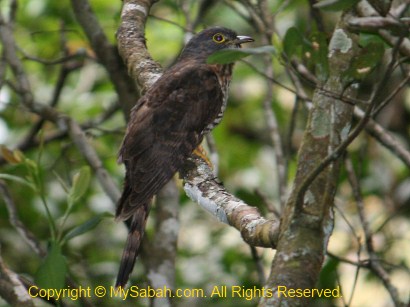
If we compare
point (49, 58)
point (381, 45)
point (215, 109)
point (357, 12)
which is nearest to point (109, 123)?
point (49, 58)

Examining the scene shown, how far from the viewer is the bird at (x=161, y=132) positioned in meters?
3.56

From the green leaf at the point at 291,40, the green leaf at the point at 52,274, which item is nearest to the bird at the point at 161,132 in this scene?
the green leaf at the point at 52,274

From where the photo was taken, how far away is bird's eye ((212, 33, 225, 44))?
4641mm

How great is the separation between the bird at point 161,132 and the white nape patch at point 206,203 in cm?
43

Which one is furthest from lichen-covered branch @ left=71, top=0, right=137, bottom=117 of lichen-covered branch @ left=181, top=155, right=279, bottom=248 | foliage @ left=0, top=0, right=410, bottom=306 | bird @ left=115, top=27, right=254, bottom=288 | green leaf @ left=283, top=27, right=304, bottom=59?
green leaf @ left=283, top=27, right=304, bottom=59

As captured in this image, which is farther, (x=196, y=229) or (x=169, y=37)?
(x=196, y=229)

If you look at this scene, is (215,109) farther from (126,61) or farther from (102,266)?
(102,266)

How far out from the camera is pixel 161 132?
152 inches

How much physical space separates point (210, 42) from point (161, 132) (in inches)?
36.4

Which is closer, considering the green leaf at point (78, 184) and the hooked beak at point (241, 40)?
the green leaf at point (78, 184)

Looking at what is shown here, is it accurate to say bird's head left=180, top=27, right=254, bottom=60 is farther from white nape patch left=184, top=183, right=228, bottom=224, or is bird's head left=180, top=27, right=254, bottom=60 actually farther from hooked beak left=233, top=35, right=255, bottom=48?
white nape patch left=184, top=183, right=228, bottom=224

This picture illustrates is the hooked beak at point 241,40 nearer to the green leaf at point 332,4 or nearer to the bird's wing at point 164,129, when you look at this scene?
the bird's wing at point 164,129

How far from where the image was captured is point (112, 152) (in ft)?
17.6

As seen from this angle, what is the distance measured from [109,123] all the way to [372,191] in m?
1.81
